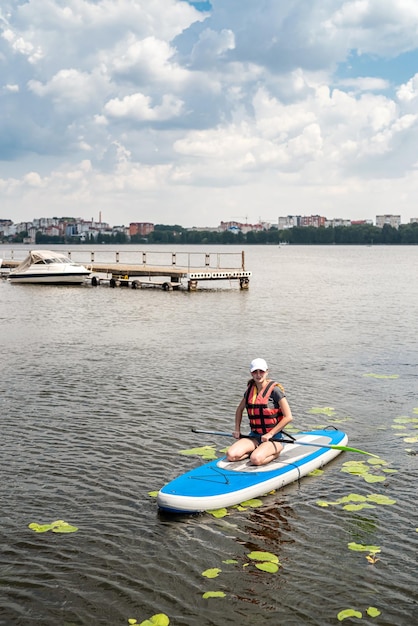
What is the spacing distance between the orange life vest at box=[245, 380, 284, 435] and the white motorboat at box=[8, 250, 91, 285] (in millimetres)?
48336

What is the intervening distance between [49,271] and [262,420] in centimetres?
4928

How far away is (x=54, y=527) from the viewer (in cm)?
1085

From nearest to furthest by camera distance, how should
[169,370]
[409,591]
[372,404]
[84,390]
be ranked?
[409,591] < [372,404] < [84,390] < [169,370]

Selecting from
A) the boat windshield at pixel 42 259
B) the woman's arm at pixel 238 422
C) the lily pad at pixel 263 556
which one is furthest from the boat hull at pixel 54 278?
the lily pad at pixel 263 556

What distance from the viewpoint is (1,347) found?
28203 mm

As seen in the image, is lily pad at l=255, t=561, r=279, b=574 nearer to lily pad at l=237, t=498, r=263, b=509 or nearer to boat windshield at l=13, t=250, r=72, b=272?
→ lily pad at l=237, t=498, r=263, b=509

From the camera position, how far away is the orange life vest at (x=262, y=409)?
12.4 metres

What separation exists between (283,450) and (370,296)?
46098 millimetres

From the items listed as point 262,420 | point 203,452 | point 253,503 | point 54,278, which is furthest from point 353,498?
point 54,278

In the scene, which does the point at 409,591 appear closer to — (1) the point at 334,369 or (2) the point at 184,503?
(2) the point at 184,503

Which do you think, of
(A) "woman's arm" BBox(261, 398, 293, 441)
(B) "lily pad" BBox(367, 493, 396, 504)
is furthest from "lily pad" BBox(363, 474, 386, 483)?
(A) "woman's arm" BBox(261, 398, 293, 441)

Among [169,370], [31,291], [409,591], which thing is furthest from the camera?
[31,291]

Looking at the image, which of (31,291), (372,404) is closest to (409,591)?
(372,404)

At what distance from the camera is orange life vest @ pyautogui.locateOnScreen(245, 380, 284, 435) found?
1240 cm
